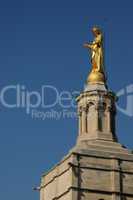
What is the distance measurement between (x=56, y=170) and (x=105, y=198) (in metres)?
5.70

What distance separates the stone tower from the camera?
5588 cm

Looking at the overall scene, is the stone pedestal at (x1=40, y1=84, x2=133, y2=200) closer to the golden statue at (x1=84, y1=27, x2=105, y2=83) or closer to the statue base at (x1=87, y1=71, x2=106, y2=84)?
Answer: the statue base at (x1=87, y1=71, x2=106, y2=84)

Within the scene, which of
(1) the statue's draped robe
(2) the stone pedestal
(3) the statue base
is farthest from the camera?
(1) the statue's draped robe

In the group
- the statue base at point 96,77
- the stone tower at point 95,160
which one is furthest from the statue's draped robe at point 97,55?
the statue base at point 96,77

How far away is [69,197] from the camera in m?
55.3

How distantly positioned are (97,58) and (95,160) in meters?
11.1

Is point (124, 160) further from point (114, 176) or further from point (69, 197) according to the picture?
point (69, 197)

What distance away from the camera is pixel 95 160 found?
56.9m

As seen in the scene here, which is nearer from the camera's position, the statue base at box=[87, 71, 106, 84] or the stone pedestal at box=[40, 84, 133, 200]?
the stone pedestal at box=[40, 84, 133, 200]

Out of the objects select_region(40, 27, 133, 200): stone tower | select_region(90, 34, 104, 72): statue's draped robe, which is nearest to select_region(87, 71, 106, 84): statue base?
select_region(40, 27, 133, 200): stone tower

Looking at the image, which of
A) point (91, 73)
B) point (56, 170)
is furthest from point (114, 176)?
point (91, 73)

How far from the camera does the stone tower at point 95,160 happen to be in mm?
55875

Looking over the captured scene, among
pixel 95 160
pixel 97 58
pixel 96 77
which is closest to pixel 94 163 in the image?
pixel 95 160

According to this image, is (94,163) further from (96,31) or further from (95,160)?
(96,31)
